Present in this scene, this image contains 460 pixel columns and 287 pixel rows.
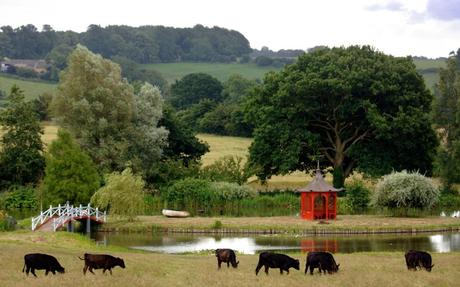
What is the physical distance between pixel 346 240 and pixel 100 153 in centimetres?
3100

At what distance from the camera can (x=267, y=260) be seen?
1209 inches

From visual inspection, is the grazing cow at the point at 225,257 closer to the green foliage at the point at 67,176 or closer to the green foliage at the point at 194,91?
the green foliage at the point at 67,176

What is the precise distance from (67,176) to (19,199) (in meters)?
15.3

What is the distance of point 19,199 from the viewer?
244 feet

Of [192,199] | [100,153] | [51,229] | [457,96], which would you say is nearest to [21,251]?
[51,229]

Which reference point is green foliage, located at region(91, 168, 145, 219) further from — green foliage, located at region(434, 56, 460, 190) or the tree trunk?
green foliage, located at region(434, 56, 460, 190)

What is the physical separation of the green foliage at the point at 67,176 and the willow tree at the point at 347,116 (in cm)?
2153

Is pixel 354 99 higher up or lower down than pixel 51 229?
higher up

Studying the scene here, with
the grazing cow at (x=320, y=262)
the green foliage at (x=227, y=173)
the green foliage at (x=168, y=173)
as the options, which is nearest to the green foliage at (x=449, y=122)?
the green foliage at (x=227, y=173)

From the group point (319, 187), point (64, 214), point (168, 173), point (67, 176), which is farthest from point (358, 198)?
point (64, 214)

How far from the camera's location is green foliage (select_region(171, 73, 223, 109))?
166 metres

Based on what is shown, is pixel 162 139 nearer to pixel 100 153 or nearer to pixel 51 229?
pixel 100 153

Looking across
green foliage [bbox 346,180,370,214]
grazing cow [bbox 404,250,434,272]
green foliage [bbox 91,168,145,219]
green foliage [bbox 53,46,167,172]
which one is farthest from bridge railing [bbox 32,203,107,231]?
grazing cow [bbox 404,250,434,272]

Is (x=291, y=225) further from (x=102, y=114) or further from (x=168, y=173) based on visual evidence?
(x=102, y=114)
